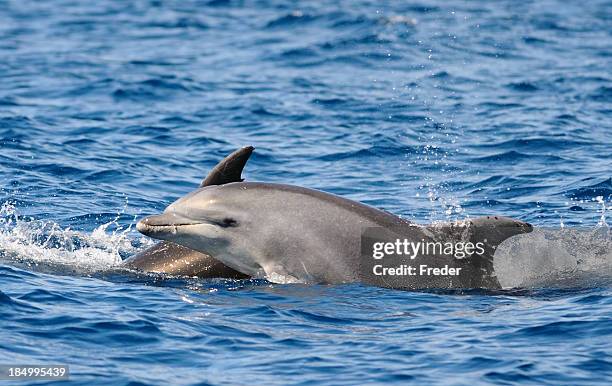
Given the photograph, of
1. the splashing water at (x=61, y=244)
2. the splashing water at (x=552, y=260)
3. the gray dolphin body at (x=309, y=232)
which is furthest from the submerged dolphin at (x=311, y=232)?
the splashing water at (x=61, y=244)

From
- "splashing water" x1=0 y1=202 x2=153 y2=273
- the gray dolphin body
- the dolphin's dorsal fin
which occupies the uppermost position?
the dolphin's dorsal fin

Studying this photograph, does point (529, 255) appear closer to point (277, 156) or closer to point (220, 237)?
point (220, 237)

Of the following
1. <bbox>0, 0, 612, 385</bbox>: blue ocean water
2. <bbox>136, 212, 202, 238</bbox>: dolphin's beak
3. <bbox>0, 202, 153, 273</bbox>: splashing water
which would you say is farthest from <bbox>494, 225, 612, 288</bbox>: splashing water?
<bbox>0, 202, 153, 273</bbox>: splashing water

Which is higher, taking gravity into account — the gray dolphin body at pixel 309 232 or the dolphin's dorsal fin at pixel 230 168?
the dolphin's dorsal fin at pixel 230 168

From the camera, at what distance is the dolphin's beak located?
44.1 feet

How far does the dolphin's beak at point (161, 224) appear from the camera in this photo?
44.1 feet

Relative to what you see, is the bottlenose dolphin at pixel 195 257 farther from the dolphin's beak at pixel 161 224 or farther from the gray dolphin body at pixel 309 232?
the dolphin's beak at pixel 161 224

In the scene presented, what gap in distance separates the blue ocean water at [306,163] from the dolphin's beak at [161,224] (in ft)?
2.35

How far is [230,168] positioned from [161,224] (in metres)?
1.00

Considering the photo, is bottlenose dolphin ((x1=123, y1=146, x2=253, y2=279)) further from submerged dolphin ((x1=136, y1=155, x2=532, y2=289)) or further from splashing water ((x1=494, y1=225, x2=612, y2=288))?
splashing water ((x1=494, y1=225, x2=612, y2=288))

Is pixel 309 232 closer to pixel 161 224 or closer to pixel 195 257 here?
pixel 161 224

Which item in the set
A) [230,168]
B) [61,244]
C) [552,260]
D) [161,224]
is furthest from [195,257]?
[552,260]

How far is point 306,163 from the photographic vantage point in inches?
869

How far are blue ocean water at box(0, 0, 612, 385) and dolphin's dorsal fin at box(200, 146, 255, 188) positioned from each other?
118cm
